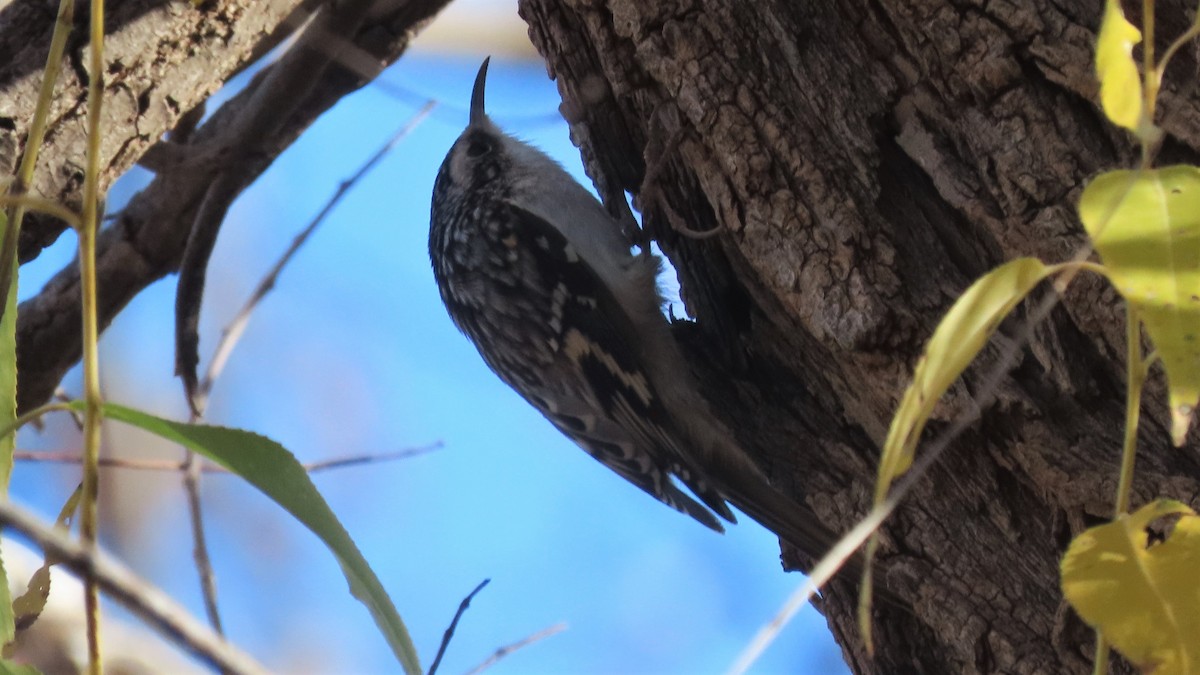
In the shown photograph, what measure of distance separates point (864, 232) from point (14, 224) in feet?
4.14

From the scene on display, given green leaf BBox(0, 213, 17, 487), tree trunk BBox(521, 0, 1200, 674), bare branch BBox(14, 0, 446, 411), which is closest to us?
green leaf BBox(0, 213, 17, 487)

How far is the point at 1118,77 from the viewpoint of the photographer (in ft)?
2.29

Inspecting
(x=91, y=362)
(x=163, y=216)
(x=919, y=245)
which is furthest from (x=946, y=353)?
(x=163, y=216)

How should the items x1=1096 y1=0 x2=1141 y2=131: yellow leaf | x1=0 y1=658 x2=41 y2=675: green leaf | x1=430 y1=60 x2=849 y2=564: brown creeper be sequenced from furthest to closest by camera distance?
x1=430 y1=60 x2=849 y2=564: brown creeper
x1=0 y1=658 x2=41 y2=675: green leaf
x1=1096 y1=0 x2=1141 y2=131: yellow leaf

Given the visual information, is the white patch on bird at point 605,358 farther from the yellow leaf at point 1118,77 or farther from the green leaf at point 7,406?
the yellow leaf at point 1118,77

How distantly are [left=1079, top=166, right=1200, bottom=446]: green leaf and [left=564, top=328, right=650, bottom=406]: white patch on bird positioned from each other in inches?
73.9

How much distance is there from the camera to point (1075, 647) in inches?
66.1

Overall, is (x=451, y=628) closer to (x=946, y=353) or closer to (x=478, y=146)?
(x=946, y=353)

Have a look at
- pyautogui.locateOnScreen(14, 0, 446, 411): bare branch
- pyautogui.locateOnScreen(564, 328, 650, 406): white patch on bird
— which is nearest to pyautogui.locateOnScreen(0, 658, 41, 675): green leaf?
pyautogui.locateOnScreen(14, 0, 446, 411): bare branch

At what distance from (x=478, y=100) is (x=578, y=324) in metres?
0.91

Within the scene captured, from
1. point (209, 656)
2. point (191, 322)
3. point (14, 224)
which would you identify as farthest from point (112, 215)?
point (209, 656)

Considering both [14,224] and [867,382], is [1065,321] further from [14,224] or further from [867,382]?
[14,224]

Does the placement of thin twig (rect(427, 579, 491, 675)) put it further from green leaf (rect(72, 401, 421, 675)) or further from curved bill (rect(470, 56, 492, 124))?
curved bill (rect(470, 56, 492, 124))

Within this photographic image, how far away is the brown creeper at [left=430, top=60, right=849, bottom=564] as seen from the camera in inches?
100
